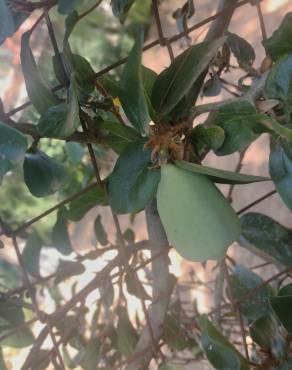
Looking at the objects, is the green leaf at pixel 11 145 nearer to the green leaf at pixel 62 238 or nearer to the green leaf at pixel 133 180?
the green leaf at pixel 133 180

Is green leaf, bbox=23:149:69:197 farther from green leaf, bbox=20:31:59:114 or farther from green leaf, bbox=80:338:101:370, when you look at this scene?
green leaf, bbox=80:338:101:370

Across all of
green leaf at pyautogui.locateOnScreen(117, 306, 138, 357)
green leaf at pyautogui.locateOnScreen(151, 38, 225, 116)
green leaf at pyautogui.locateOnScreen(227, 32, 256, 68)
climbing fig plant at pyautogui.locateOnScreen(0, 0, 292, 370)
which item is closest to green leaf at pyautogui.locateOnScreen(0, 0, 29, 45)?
climbing fig plant at pyautogui.locateOnScreen(0, 0, 292, 370)

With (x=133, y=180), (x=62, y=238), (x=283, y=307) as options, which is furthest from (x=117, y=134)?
(x=62, y=238)

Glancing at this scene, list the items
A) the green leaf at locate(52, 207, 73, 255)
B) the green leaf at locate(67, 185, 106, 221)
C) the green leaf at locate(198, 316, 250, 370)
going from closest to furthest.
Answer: the green leaf at locate(198, 316, 250, 370)
the green leaf at locate(67, 185, 106, 221)
the green leaf at locate(52, 207, 73, 255)

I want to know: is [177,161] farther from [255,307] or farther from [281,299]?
[255,307]

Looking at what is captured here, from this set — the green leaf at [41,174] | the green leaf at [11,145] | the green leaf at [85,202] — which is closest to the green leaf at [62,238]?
the green leaf at [85,202]

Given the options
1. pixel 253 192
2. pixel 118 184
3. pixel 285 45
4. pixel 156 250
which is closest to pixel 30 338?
pixel 156 250

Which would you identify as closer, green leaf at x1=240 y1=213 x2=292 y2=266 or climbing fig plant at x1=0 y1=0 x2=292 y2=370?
climbing fig plant at x1=0 y1=0 x2=292 y2=370
